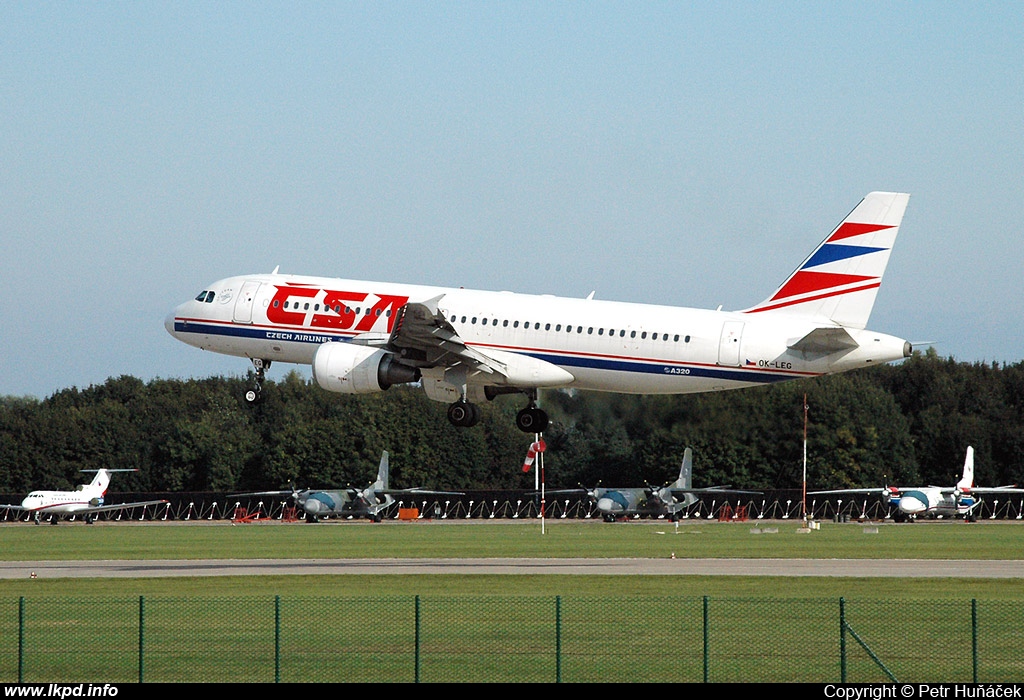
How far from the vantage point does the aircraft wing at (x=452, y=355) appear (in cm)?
5350

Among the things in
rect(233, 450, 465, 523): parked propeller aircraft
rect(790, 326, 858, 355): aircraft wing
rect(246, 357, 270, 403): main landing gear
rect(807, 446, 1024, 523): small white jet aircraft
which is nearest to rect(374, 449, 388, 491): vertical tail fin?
rect(233, 450, 465, 523): parked propeller aircraft

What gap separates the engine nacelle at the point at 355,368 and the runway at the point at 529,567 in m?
11.1

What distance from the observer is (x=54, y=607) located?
A: 47.0 metres

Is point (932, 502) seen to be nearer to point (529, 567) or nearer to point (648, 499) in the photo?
point (648, 499)

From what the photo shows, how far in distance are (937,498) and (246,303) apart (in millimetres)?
78900

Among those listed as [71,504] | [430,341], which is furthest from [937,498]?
[430,341]

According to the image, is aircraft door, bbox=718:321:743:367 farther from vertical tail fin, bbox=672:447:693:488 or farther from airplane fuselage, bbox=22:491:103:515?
airplane fuselage, bbox=22:491:103:515

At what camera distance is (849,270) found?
5338 centimetres

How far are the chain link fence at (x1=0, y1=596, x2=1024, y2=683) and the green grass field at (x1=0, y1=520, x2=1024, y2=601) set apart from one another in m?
6.30

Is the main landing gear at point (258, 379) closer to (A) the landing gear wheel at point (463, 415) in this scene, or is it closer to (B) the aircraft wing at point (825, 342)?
(A) the landing gear wheel at point (463, 415)

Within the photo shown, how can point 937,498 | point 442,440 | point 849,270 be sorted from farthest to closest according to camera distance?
1. point 442,440
2. point 937,498
3. point 849,270

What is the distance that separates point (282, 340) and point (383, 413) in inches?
3710

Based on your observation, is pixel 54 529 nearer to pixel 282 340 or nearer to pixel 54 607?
pixel 282 340
